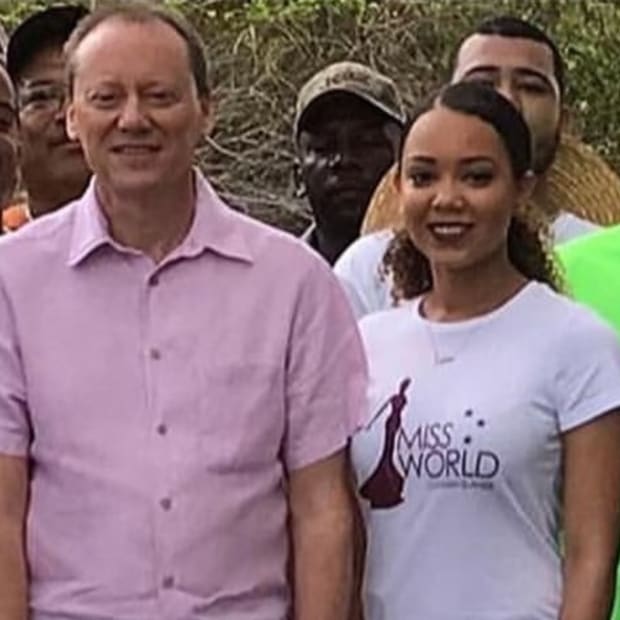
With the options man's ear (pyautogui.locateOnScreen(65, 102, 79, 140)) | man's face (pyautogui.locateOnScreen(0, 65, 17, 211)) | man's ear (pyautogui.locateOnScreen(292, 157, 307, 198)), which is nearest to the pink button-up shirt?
man's ear (pyautogui.locateOnScreen(65, 102, 79, 140))

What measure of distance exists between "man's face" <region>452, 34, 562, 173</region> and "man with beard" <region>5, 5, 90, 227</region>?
0.89 meters

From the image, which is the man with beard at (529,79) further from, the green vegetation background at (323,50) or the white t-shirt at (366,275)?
the green vegetation background at (323,50)

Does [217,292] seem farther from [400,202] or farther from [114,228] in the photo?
[400,202]

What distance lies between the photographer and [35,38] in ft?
16.7

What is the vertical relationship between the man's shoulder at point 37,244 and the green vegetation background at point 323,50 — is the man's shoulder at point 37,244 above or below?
below

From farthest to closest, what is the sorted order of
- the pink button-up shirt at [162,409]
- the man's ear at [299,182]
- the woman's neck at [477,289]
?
the man's ear at [299,182], the woman's neck at [477,289], the pink button-up shirt at [162,409]

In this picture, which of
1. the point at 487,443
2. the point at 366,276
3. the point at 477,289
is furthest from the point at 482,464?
the point at 366,276

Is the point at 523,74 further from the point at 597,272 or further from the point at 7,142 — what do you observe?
the point at 7,142

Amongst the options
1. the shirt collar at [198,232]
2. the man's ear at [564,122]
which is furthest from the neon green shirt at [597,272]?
the man's ear at [564,122]

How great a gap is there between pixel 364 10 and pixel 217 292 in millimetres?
6562

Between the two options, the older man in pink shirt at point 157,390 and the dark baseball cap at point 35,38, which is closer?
the older man in pink shirt at point 157,390

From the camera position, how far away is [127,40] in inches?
137

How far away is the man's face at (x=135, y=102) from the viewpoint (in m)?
3.47

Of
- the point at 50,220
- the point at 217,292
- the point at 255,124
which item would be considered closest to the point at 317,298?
the point at 217,292
